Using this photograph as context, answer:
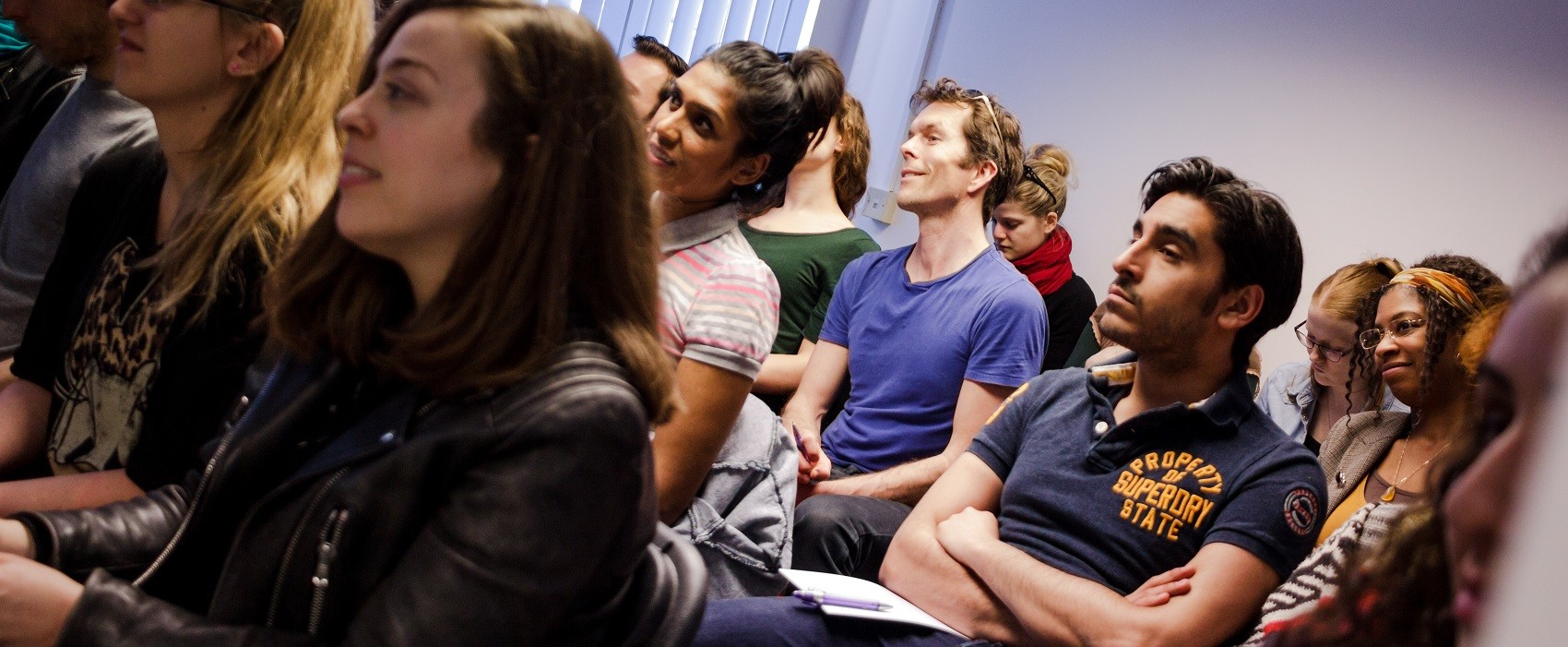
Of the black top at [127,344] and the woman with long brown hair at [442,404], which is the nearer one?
the woman with long brown hair at [442,404]

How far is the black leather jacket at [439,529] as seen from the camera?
97 centimetres

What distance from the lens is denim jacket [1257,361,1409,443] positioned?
3.31 metres

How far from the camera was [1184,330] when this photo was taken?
199cm

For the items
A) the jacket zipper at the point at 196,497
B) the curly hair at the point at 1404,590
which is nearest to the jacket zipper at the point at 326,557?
the jacket zipper at the point at 196,497

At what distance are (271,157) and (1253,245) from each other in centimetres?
157

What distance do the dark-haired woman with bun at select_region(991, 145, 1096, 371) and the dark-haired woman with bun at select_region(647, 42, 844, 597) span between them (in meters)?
1.79

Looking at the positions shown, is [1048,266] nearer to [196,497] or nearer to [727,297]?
[727,297]

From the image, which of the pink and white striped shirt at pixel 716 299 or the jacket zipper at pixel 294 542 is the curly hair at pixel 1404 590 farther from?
the pink and white striped shirt at pixel 716 299

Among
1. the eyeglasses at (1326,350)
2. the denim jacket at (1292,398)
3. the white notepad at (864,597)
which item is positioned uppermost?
the eyeglasses at (1326,350)

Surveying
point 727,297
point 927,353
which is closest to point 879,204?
point 927,353

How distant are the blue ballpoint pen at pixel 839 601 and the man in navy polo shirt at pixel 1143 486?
3 centimetres

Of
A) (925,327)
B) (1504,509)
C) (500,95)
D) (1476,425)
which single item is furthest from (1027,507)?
(1504,509)

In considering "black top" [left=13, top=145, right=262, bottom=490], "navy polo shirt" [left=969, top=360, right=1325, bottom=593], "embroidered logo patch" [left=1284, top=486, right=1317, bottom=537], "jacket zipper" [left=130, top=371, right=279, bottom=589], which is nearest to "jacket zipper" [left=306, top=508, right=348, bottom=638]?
"jacket zipper" [left=130, top=371, right=279, bottom=589]

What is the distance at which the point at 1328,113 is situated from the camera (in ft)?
11.8
